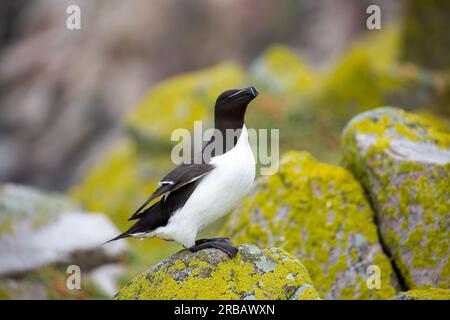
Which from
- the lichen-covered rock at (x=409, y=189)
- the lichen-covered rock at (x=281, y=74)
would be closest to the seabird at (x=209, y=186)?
the lichen-covered rock at (x=409, y=189)

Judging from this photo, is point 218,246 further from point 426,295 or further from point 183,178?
point 426,295

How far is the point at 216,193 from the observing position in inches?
222

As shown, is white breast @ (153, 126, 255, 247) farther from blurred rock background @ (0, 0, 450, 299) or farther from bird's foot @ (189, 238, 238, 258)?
blurred rock background @ (0, 0, 450, 299)

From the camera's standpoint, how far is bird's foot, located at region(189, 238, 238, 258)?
227 inches

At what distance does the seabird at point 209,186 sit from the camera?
5648 millimetres

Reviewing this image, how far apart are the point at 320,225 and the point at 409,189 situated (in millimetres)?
1073

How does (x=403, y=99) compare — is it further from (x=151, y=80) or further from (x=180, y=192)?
(x=151, y=80)

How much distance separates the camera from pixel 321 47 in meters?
25.9

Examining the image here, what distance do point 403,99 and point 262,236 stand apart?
8.19 m

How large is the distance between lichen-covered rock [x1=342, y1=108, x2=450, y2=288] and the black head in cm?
197

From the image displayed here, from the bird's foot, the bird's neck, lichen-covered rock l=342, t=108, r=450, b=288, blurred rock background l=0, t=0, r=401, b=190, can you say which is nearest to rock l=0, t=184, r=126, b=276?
the bird's foot

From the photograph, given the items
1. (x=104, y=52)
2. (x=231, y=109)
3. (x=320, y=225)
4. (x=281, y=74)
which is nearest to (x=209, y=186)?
(x=231, y=109)

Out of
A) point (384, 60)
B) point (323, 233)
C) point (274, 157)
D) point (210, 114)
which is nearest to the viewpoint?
point (323, 233)
